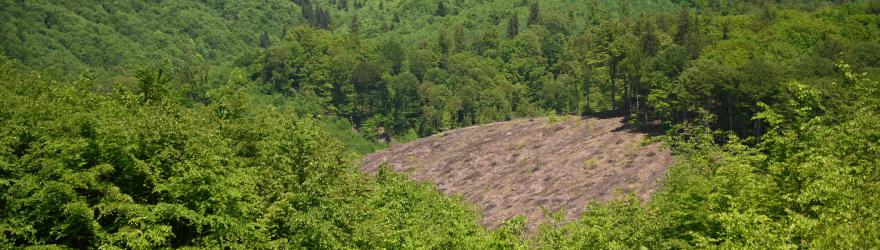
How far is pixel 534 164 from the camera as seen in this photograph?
336ft

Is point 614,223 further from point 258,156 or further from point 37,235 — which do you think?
point 37,235

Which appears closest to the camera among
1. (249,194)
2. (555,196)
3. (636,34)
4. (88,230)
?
(88,230)

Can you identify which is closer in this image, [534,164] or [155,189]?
[155,189]

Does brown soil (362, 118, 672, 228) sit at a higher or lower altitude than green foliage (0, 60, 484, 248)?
lower

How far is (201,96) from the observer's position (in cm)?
16838

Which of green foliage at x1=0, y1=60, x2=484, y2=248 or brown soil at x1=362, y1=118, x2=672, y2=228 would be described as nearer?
green foliage at x1=0, y1=60, x2=484, y2=248

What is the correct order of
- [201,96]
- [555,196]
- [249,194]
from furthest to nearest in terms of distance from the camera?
[201,96]
[555,196]
[249,194]

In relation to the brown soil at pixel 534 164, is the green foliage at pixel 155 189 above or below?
above

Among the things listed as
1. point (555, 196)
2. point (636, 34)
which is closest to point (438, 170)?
point (555, 196)

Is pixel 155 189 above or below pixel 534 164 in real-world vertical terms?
above

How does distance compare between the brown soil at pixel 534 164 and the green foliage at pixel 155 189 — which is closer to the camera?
the green foliage at pixel 155 189

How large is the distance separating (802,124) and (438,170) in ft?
253

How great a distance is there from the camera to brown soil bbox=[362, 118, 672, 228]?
83062 mm

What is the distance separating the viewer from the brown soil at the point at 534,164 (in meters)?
83.1
